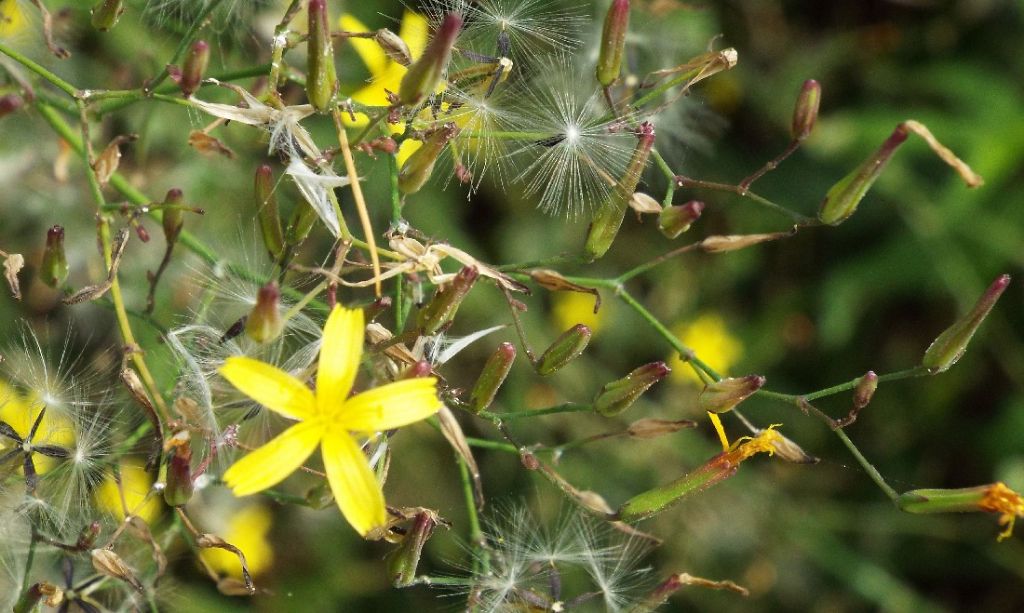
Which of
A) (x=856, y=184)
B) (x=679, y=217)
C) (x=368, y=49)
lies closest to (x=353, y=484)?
(x=679, y=217)

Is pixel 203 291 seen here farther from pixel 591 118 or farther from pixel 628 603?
pixel 628 603

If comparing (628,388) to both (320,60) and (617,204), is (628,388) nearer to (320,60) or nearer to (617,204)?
(617,204)

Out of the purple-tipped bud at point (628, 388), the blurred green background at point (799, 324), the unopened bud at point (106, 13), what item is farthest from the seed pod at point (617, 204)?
the blurred green background at point (799, 324)

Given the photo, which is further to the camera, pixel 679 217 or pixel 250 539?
pixel 250 539

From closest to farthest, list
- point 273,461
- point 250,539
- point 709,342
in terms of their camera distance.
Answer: point 273,461 → point 250,539 → point 709,342

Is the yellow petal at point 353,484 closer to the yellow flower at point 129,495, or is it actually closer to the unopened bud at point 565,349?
the unopened bud at point 565,349

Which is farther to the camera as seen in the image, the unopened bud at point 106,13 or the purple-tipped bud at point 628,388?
the unopened bud at point 106,13

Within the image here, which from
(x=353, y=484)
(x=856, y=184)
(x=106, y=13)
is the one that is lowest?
(x=353, y=484)
